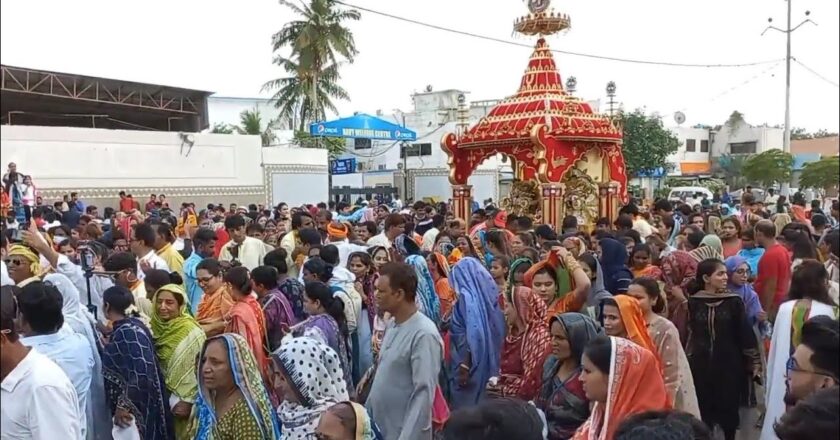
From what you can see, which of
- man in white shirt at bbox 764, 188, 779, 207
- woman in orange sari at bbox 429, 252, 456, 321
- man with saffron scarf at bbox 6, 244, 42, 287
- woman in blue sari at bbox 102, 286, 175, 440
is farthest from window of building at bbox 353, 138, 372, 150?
woman in blue sari at bbox 102, 286, 175, 440

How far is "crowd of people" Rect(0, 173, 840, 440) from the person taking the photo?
248 centimetres

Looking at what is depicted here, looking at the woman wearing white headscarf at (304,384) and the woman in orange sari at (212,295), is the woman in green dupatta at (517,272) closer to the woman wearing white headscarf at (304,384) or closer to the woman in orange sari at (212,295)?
the woman in orange sari at (212,295)

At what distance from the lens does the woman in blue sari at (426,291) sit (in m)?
5.46

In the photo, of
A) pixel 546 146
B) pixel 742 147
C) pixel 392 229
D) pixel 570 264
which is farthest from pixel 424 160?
pixel 570 264

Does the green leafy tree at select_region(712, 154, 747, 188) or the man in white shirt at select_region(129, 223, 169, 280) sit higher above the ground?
the green leafy tree at select_region(712, 154, 747, 188)

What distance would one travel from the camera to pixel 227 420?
10.0 ft

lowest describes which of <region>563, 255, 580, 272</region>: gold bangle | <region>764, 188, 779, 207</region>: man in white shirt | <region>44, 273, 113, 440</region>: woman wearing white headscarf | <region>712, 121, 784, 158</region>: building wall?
<region>44, 273, 113, 440</region>: woman wearing white headscarf

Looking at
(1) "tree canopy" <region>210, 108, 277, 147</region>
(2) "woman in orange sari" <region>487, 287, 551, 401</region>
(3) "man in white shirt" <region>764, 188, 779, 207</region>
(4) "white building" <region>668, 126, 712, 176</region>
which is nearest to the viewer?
(2) "woman in orange sari" <region>487, 287, 551, 401</region>

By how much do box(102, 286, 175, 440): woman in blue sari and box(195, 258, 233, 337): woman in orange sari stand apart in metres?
0.97

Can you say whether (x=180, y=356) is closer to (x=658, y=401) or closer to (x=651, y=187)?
(x=658, y=401)

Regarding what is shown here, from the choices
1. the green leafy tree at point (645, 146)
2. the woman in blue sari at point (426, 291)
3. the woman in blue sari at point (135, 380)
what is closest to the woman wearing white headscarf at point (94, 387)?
the woman in blue sari at point (135, 380)

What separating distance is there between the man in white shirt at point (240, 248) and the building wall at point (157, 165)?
8230 millimetres

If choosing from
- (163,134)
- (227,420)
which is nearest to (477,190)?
(163,134)

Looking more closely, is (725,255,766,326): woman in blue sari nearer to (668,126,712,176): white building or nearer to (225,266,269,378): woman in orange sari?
(225,266,269,378): woman in orange sari
